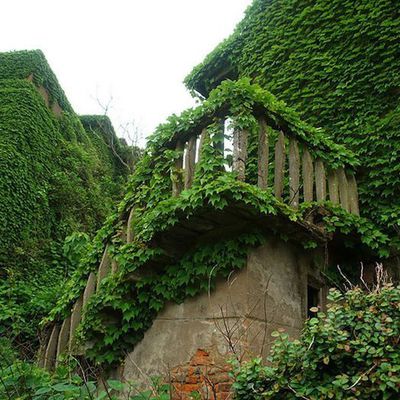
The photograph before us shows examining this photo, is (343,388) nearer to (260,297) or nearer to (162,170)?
(260,297)

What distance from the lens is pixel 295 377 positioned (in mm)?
3949

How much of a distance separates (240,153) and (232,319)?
74.6 inches

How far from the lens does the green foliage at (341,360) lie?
12.0ft

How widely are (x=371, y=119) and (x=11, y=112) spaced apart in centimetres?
894

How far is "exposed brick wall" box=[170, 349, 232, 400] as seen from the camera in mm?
5000

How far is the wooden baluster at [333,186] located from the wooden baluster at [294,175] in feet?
2.47

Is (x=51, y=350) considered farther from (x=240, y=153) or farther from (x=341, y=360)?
(x=341, y=360)

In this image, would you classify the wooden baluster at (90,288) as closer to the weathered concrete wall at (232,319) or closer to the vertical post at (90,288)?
the vertical post at (90,288)

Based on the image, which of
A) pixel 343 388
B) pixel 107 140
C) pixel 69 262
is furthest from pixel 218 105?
pixel 107 140

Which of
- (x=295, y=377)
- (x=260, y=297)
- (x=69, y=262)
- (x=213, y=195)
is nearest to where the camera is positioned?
(x=295, y=377)

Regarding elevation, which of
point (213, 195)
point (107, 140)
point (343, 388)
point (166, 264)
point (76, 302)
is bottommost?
point (343, 388)

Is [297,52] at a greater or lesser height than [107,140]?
lesser

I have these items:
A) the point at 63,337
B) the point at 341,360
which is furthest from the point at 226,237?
the point at 63,337

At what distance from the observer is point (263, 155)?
18.5 ft
